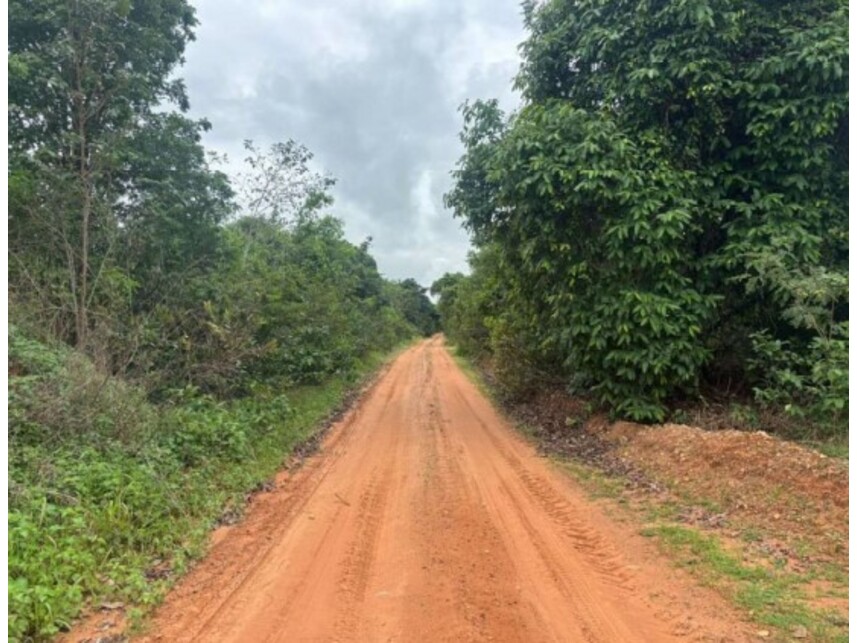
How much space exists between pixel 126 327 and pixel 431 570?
6771 millimetres

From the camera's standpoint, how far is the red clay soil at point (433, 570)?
3.83 metres

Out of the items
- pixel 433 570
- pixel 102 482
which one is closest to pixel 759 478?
pixel 433 570

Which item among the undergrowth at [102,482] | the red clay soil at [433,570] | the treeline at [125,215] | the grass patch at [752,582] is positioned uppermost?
the treeline at [125,215]

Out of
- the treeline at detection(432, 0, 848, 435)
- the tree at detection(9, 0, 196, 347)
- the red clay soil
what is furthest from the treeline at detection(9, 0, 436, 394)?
the treeline at detection(432, 0, 848, 435)

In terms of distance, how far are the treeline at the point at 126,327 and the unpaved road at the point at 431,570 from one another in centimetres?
61

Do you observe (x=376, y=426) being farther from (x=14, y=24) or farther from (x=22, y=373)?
(x=14, y=24)

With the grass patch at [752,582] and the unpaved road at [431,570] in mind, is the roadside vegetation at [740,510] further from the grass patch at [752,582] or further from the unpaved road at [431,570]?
the unpaved road at [431,570]

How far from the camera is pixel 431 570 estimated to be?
4.70 metres

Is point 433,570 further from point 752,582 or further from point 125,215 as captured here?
point 125,215

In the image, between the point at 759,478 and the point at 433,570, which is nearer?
the point at 433,570

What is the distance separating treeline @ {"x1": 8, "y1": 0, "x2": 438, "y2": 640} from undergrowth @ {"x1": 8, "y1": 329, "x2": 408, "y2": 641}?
0.7 inches

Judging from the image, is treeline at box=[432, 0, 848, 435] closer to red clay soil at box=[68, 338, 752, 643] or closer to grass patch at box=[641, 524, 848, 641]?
red clay soil at box=[68, 338, 752, 643]

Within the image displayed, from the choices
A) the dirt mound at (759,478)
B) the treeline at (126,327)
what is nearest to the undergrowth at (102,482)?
the treeline at (126,327)

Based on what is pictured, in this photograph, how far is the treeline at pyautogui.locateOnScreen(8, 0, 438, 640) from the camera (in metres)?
4.97
